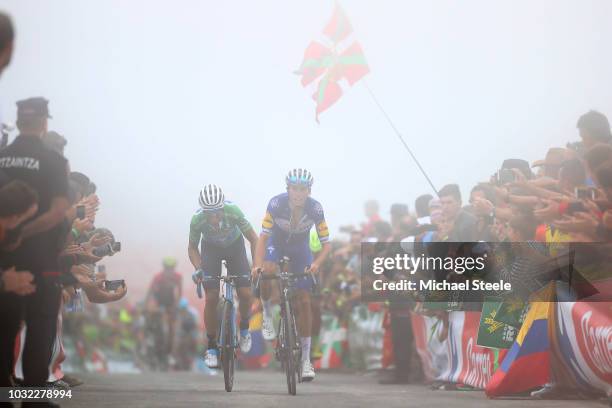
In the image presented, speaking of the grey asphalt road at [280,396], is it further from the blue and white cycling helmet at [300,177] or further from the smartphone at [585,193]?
the blue and white cycling helmet at [300,177]

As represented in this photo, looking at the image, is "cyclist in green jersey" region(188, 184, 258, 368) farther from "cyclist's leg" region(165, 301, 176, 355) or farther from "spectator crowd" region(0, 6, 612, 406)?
"cyclist's leg" region(165, 301, 176, 355)

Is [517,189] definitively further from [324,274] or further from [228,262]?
[324,274]

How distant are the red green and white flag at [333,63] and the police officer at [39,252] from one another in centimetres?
581

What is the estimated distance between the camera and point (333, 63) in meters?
12.5

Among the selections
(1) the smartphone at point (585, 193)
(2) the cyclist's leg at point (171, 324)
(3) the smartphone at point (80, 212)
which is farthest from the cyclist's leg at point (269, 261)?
(2) the cyclist's leg at point (171, 324)

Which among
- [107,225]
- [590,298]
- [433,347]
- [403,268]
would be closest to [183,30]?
[107,225]

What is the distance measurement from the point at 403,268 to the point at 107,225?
10.5 feet

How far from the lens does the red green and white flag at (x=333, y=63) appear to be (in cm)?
1233

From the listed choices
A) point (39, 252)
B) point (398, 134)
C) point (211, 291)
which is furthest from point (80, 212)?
point (398, 134)

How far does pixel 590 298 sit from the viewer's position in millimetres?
8617

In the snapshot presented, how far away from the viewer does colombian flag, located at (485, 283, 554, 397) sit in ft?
30.2

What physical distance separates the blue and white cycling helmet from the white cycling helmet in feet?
2.69

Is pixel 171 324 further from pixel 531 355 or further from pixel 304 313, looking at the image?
pixel 531 355

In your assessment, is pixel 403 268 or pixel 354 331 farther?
pixel 354 331
